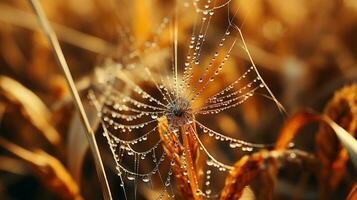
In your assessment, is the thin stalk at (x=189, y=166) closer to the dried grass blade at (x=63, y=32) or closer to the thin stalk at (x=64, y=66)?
the thin stalk at (x=64, y=66)

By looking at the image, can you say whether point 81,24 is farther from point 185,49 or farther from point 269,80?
point 269,80

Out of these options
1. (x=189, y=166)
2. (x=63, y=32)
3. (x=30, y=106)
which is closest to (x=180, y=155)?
(x=189, y=166)

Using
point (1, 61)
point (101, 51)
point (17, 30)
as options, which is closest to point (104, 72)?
point (101, 51)

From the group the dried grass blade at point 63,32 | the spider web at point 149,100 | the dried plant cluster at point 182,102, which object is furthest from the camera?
the dried grass blade at point 63,32

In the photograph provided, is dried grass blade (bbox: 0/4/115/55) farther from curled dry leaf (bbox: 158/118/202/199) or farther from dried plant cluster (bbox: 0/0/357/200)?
curled dry leaf (bbox: 158/118/202/199)

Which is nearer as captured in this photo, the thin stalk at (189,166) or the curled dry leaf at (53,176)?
the thin stalk at (189,166)

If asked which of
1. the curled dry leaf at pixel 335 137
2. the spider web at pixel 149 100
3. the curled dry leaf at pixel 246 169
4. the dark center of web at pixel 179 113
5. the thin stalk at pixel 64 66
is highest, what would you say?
the spider web at pixel 149 100

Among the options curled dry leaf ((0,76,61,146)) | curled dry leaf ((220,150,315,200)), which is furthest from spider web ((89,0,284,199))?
curled dry leaf ((220,150,315,200))

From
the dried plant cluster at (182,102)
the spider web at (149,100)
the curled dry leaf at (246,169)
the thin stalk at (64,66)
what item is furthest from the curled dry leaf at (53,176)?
the curled dry leaf at (246,169)
